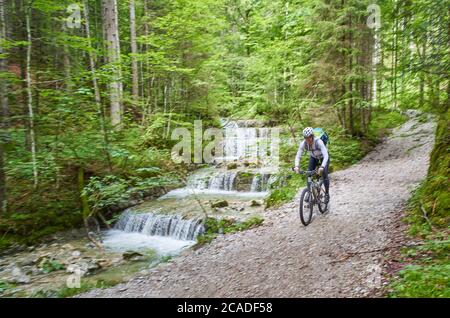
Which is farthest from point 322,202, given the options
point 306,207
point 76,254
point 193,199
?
point 76,254

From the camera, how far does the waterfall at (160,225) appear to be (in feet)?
35.2

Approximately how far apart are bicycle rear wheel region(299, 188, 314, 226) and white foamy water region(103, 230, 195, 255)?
3.71 m

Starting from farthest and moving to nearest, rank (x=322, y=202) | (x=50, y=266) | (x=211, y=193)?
(x=211, y=193) → (x=322, y=202) → (x=50, y=266)

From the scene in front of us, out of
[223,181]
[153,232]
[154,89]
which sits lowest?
[153,232]

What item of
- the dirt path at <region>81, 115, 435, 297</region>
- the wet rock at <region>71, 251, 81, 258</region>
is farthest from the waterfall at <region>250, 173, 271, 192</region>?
the wet rock at <region>71, 251, 81, 258</region>

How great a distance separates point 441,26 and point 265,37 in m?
21.9

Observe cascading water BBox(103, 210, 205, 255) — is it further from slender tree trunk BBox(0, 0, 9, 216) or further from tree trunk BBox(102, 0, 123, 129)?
tree trunk BBox(102, 0, 123, 129)

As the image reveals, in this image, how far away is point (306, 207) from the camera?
26.5ft

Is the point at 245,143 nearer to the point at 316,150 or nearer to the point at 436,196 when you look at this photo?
the point at 316,150

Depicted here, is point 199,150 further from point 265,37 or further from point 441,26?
point 441,26

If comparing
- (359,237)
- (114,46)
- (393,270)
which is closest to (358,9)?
(114,46)

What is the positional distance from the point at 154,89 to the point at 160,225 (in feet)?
35.9

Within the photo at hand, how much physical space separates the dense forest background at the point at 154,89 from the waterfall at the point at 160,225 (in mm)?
950

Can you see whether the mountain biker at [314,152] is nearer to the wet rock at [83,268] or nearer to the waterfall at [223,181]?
the wet rock at [83,268]
